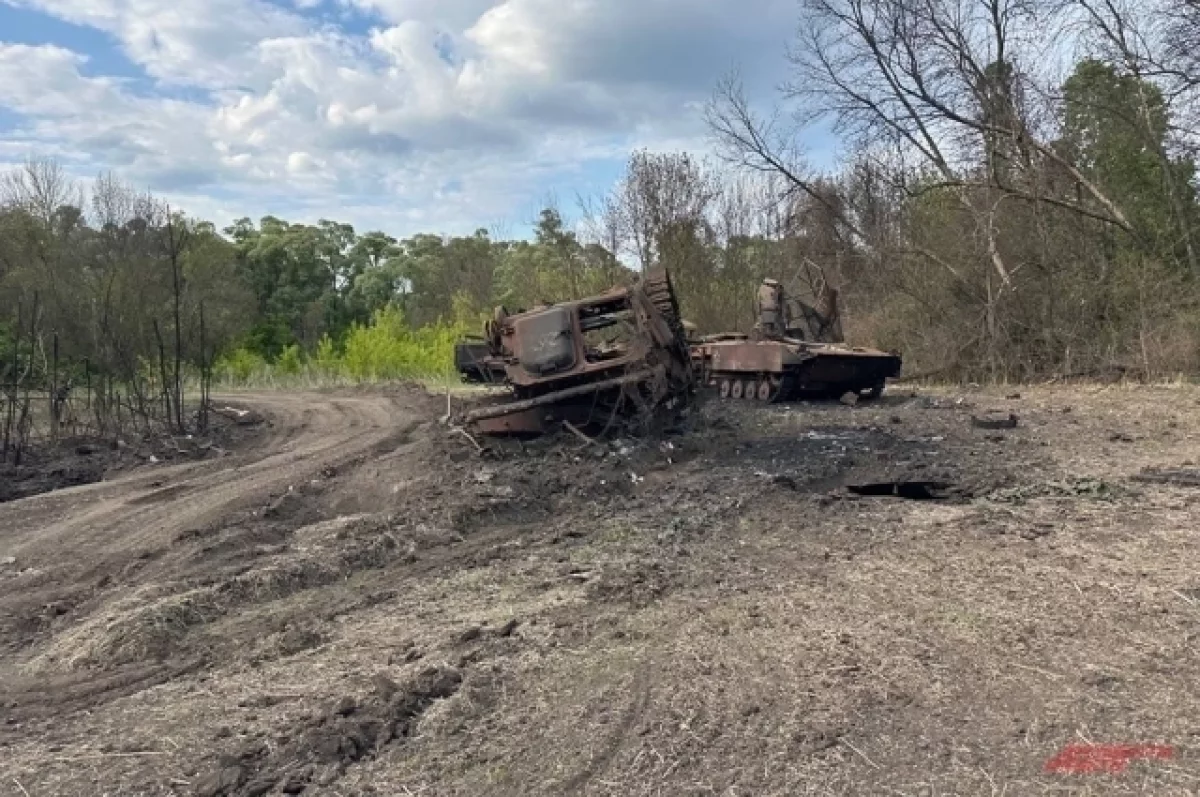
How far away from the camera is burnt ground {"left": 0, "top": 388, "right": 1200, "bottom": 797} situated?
3.54 meters

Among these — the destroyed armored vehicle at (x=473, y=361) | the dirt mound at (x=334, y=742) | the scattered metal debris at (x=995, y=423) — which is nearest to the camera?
the dirt mound at (x=334, y=742)

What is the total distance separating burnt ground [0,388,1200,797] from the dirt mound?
0.04ft

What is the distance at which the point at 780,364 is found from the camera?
15047 millimetres

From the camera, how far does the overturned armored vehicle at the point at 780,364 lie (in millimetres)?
15102

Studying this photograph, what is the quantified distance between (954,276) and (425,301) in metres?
27.0

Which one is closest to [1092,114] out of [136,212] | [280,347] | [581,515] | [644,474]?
[644,474]

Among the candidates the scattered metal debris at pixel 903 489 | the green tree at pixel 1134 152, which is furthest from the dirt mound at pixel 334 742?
the green tree at pixel 1134 152

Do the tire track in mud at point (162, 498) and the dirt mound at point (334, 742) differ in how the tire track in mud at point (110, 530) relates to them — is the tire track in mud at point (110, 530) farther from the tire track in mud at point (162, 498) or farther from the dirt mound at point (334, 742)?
the dirt mound at point (334, 742)

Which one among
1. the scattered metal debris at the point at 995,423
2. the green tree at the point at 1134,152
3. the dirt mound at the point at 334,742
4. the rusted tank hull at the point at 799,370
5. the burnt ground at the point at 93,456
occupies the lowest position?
the burnt ground at the point at 93,456

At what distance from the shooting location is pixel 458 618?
5.36m

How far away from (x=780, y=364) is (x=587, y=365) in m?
5.56

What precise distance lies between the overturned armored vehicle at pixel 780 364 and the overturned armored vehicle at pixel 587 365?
3.93 meters

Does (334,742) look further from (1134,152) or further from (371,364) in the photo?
(371,364)

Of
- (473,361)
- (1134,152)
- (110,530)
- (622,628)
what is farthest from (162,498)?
(1134,152)
